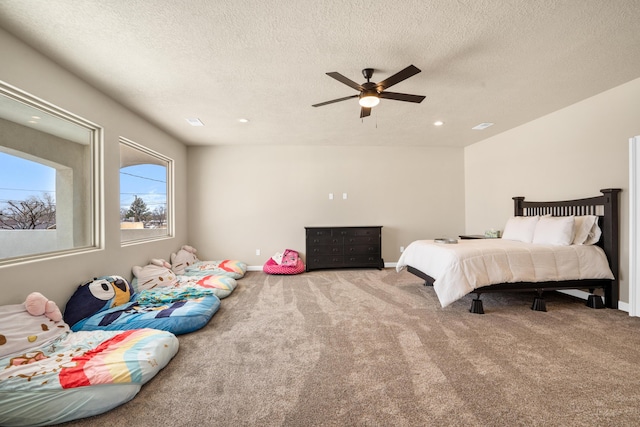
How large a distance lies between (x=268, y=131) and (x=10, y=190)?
323 centimetres

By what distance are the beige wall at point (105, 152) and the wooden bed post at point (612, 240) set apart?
5.97 m

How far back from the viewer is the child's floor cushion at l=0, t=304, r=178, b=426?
59.6 inches

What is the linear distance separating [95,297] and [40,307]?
23.5 inches

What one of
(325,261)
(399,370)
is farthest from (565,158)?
(325,261)

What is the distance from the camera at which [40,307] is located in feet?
7.18

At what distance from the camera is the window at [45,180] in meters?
2.32

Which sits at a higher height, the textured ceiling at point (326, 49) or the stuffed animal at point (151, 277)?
the textured ceiling at point (326, 49)

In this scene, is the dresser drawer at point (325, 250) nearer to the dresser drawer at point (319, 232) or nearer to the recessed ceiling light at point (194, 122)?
the dresser drawer at point (319, 232)

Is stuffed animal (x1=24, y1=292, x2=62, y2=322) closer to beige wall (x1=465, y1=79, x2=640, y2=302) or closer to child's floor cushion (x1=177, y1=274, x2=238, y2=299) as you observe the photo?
child's floor cushion (x1=177, y1=274, x2=238, y2=299)

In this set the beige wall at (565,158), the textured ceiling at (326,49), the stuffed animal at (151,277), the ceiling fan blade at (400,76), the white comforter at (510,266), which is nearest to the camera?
the textured ceiling at (326,49)

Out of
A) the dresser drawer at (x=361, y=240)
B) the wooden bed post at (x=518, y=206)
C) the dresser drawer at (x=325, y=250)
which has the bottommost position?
the dresser drawer at (x=325, y=250)

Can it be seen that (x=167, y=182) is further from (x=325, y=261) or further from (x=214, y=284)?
(x=325, y=261)

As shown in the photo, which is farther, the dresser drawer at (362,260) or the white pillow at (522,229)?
the dresser drawer at (362,260)

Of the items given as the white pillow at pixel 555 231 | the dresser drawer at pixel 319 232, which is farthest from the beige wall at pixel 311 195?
the white pillow at pixel 555 231
